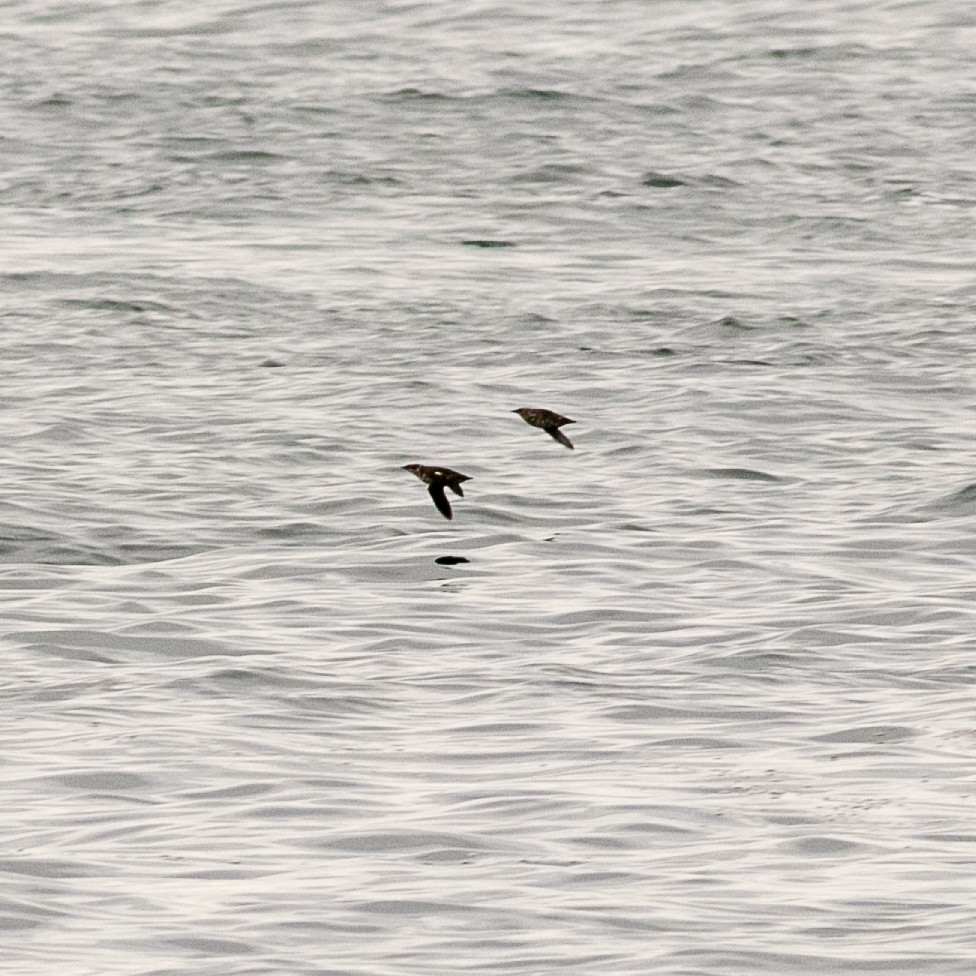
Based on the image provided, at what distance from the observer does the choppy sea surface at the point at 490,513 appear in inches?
316

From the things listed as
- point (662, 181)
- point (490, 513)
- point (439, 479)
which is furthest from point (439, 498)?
point (662, 181)

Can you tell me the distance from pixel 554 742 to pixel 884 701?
1475 millimetres

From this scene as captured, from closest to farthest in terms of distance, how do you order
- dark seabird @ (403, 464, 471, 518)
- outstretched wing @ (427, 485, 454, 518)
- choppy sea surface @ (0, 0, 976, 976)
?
choppy sea surface @ (0, 0, 976, 976) < dark seabird @ (403, 464, 471, 518) < outstretched wing @ (427, 485, 454, 518)

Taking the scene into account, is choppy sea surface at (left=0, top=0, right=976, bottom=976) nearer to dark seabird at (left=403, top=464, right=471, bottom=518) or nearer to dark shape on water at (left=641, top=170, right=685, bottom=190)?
dark shape on water at (left=641, top=170, right=685, bottom=190)

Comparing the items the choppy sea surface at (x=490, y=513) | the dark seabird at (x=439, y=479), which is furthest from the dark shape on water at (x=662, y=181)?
the dark seabird at (x=439, y=479)

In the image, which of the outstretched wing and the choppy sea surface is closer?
the choppy sea surface

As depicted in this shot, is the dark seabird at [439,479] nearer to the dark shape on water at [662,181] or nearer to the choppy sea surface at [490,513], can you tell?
the choppy sea surface at [490,513]

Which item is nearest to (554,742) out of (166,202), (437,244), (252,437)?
(252,437)

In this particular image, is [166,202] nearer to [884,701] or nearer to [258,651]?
[258,651]

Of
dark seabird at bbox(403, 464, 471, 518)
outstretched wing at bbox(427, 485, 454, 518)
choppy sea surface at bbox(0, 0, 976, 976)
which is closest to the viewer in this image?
choppy sea surface at bbox(0, 0, 976, 976)

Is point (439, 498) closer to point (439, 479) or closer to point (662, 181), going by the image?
point (439, 479)

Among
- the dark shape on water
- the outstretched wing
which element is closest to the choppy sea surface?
the dark shape on water

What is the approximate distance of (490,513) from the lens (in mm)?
14336

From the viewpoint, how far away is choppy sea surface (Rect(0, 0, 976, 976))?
8023 mm
